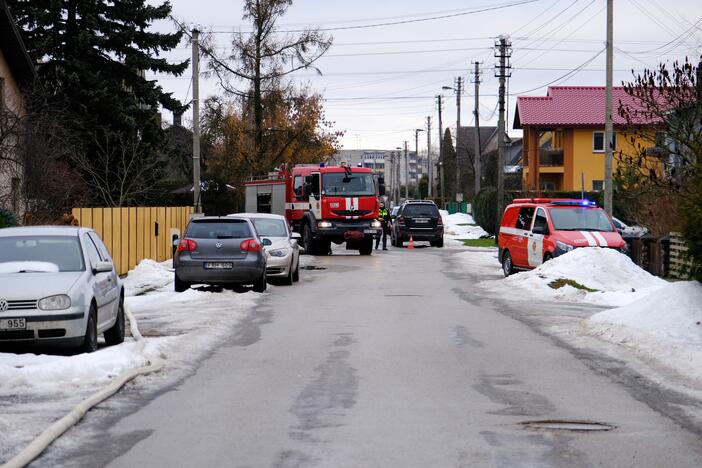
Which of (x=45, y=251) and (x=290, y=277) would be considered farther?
(x=290, y=277)

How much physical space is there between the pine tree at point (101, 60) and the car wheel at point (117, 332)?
26.2 m

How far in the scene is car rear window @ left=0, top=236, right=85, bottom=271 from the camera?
42.2ft

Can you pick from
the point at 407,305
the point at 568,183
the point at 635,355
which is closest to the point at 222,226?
the point at 407,305

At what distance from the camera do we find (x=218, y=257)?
21.5 m

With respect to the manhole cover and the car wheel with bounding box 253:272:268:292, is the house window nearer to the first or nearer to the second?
the car wheel with bounding box 253:272:268:292

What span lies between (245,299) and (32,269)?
8408mm

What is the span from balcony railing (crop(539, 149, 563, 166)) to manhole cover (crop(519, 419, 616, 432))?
64.0m

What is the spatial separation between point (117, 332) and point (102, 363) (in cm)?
278

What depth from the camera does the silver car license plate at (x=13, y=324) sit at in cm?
1164

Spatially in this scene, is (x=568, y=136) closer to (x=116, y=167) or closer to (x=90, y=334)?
(x=116, y=167)

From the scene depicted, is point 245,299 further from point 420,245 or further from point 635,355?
point 420,245

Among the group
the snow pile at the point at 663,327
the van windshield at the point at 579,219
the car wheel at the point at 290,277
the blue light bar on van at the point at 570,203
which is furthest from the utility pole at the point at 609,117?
the snow pile at the point at 663,327

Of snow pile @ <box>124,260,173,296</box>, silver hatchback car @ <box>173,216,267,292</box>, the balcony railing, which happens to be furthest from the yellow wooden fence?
the balcony railing

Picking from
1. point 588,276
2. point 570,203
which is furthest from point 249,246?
point 570,203
